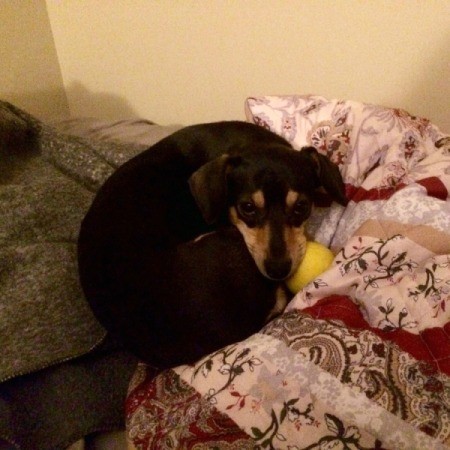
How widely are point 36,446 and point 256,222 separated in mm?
712

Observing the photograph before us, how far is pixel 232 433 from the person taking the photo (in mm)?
893

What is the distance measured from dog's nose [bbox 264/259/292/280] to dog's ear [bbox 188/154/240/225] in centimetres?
20

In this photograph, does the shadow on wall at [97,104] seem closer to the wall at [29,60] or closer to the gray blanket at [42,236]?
the wall at [29,60]

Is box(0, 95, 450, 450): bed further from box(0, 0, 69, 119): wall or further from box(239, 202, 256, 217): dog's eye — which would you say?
box(0, 0, 69, 119): wall

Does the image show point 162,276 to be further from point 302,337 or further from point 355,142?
point 355,142

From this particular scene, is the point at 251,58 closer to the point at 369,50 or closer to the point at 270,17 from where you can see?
the point at 270,17

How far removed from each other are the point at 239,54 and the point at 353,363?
4.55 feet

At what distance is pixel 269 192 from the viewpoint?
121 cm

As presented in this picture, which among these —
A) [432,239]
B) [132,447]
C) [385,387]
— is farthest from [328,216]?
[132,447]

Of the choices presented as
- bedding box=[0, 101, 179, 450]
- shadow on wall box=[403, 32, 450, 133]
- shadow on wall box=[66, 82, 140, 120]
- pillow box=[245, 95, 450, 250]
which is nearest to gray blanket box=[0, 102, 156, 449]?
bedding box=[0, 101, 179, 450]

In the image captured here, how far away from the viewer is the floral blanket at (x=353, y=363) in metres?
0.83

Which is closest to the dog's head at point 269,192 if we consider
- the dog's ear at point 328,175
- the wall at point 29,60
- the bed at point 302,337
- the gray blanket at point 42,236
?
the dog's ear at point 328,175

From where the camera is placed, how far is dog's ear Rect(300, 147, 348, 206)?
1258mm

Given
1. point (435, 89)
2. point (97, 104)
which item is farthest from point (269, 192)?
point (97, 104)
